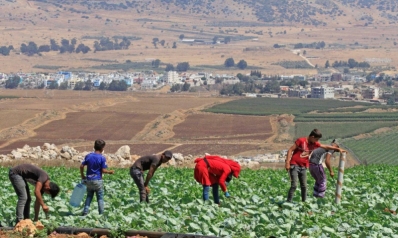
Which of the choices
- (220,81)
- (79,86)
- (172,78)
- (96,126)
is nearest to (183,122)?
(96,126)

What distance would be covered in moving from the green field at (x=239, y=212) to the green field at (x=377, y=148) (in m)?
33.6

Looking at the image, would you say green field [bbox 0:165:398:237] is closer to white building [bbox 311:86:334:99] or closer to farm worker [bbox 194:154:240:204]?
farm worker [bbox 194:154:240:204]

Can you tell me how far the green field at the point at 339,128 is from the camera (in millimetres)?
80625

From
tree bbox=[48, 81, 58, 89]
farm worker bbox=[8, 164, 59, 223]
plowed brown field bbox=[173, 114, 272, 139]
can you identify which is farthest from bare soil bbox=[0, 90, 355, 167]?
farm worker bbox=[8, 164, 59, 223]

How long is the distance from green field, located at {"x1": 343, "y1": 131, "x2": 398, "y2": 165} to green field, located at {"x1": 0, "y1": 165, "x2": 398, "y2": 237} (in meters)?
33.6

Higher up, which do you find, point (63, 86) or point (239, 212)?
point (239, 212)

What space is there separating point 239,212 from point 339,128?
7115 centimetres

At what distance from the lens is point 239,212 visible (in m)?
16.3

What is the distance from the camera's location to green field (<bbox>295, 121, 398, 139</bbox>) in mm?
80625

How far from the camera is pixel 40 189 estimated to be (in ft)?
50.4

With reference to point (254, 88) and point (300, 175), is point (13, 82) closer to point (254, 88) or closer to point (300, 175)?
point (254, 88)

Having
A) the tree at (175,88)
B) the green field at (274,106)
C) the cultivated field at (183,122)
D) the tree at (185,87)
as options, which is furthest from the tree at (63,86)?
the green field at (274,106)

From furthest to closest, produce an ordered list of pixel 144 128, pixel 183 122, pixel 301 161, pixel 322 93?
pixel 322 93
pixel 183 122
pixel 144 128
pixel 301 161

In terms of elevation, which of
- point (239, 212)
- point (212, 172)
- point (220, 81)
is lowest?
point (220, 81)
